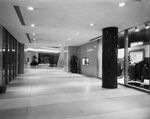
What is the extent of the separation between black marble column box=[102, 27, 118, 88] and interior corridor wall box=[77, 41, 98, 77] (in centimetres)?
406

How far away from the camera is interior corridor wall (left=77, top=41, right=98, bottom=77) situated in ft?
36.1

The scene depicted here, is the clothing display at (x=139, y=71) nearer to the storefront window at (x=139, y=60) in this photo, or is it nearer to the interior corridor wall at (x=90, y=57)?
the storefront window at (x=139, y=60)

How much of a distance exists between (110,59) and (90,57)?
545cm

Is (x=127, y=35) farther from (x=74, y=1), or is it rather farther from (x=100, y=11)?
(x=74, y=1)

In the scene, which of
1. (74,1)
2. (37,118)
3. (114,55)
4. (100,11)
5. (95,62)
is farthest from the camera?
(95,62)

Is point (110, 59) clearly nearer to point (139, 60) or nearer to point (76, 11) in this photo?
point (139, 60)

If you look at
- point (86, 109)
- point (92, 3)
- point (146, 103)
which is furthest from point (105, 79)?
point (92, 3)

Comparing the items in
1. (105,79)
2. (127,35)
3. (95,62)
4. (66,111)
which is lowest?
(66,111)

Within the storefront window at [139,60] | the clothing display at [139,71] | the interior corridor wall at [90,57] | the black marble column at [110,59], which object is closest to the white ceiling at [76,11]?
the black marble column at [110,59]

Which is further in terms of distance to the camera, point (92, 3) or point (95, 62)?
point (95, 62)

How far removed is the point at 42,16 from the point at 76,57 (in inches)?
404

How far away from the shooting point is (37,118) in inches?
123

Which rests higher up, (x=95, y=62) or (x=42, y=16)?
(x=42, y=16)

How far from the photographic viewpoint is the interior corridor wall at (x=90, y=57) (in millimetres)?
11000
